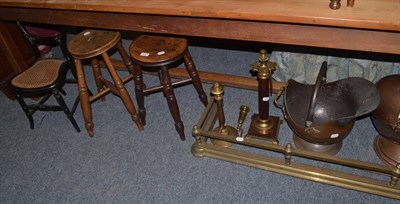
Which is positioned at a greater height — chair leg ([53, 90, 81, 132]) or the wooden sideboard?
the wooden sideboard

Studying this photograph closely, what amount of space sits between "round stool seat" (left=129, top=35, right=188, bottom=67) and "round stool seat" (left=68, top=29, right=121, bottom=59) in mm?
155

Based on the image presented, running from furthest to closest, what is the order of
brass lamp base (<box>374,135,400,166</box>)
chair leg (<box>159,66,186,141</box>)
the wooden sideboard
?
the wooden sideboard, chair leg (<box>159,66,186,141</box>), brass lamp base (<box>374,135,400,166</box>)

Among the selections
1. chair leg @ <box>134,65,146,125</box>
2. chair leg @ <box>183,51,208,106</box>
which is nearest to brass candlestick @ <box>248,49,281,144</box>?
chair leg @ <box>183,51,208,106</box>

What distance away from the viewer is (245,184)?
1738 millimetres

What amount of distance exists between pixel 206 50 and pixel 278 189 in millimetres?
1506

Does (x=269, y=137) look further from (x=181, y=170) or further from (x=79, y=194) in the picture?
(x=79, y=194)

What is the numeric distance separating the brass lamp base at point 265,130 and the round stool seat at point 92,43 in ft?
3.21

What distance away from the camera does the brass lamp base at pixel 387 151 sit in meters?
1.64

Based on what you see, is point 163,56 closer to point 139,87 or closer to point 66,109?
point 139,87

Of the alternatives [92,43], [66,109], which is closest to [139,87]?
[92,43]

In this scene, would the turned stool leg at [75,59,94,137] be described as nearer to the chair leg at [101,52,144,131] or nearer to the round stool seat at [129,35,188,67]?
the chair leg at [101,52,144,131]

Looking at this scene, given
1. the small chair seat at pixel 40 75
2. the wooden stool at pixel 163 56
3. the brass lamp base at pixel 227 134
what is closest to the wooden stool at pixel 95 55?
the wooden stool at pixel 163 56

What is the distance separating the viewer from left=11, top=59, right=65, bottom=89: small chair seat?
201 cm

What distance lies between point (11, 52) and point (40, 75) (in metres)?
0.53
